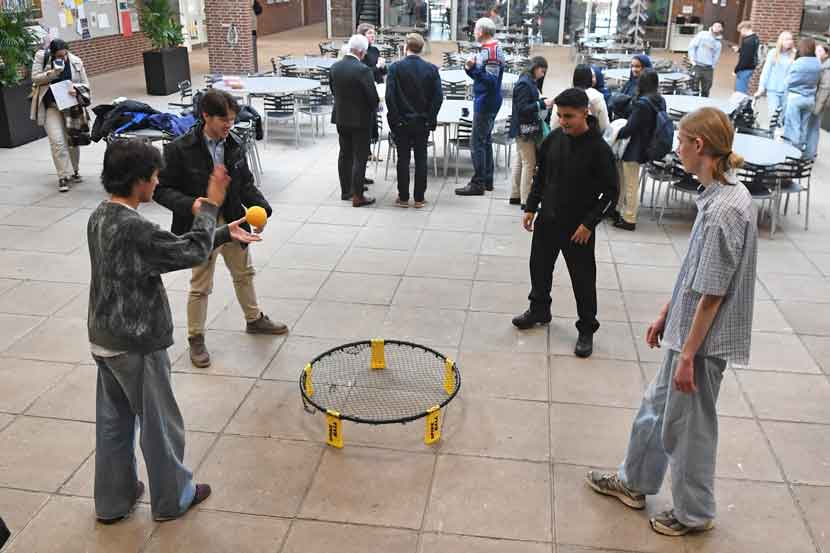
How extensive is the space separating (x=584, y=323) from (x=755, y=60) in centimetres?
995

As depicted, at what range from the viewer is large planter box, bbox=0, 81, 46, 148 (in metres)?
9.69

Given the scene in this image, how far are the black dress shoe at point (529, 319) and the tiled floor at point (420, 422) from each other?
85mm

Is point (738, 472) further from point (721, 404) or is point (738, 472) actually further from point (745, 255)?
point (745, 255)

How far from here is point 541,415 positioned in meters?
4.13

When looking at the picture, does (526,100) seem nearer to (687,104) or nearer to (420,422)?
(687,104)

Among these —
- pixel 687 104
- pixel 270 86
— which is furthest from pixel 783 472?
pixel 270 86

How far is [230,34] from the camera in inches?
592

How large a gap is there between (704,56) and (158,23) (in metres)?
9.35

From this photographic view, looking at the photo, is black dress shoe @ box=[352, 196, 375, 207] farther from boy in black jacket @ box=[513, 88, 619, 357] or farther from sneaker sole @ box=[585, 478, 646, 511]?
sneaker sole @ box=[585, 478, 646, 511]

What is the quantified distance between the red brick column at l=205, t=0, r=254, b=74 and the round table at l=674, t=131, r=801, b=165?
10.3 metres

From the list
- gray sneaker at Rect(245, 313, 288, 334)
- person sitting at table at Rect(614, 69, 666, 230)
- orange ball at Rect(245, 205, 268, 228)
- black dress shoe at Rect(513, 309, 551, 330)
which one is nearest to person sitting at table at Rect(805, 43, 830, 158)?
person sitting at table at Rect(614, 69, 666, 230)

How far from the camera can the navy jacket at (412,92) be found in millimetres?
7105

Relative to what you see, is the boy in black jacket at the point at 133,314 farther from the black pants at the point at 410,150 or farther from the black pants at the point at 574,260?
the black pants at the point at 410,150

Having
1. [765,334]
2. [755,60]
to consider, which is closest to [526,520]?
[765,334]
